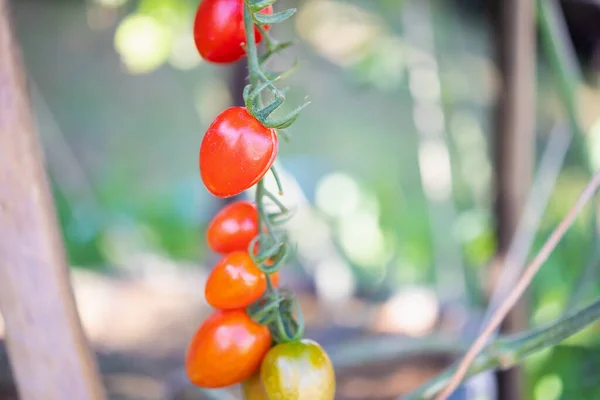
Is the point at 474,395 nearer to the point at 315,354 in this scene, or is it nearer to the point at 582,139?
the point at 582,139

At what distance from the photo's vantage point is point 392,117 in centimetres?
345

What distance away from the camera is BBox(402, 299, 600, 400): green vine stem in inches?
19.7

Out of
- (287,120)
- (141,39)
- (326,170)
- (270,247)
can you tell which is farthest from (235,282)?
(326,170)

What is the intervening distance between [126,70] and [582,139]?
301 cm

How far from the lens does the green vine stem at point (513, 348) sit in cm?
50

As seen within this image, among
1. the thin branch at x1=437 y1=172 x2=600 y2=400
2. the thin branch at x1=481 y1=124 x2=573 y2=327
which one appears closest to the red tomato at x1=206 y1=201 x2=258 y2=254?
the thin branch at x1=437 y1=172 x2=600 y2=400

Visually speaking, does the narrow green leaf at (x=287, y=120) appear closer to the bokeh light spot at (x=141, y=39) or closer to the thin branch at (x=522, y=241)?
the thin branch at (x=522, y=241)

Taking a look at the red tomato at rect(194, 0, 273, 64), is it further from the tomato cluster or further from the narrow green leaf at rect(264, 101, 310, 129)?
the narrow green leaf at rect(264, 101, 310, 129)

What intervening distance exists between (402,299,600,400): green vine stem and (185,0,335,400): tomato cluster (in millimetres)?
139

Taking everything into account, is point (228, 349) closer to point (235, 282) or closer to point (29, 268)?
point (235, 282)

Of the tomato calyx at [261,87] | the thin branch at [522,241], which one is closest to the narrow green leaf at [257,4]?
the tomato calyx at [261,87]

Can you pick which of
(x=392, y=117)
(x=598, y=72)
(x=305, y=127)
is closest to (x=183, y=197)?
(x=305, y=127)

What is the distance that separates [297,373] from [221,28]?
0.28m

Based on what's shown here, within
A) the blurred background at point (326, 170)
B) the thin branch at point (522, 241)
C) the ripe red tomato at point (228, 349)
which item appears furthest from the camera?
the blurred background at point (326, 170)
